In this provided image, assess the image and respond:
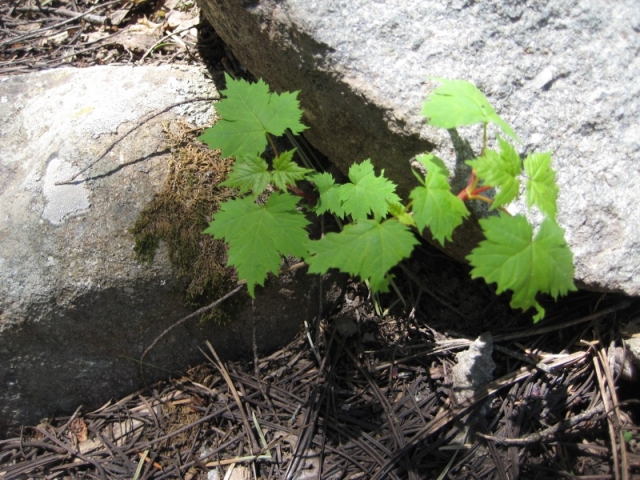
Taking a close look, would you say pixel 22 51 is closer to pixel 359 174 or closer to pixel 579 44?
pixel 359 174

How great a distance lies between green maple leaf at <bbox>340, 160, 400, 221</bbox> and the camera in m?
1.95

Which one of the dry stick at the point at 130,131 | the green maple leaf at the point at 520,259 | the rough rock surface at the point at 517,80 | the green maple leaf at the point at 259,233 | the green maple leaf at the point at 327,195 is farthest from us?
the dry stick at the point at 130,131

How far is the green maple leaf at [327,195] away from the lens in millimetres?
2086

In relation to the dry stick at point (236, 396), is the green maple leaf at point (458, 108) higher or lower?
higher

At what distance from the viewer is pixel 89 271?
2.24 metres

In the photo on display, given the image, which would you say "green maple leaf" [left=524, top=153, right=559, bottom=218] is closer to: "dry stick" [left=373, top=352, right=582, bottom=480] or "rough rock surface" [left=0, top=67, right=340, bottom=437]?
"dry stick" [left=373, top=352, right=582, bottom=480]

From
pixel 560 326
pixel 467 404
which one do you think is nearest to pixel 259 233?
pixel 467 404

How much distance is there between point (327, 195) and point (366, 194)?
0.67 ft

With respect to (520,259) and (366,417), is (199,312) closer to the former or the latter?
(366,417)

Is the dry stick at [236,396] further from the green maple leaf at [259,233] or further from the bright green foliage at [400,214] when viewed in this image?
the bright green foliage at [400,214]

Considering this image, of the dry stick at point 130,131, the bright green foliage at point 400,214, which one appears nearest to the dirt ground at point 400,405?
the bright green foliage at point 400,214

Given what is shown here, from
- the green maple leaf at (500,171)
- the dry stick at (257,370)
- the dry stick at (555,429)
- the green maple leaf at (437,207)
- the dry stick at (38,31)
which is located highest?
the dry stick at (38,31)

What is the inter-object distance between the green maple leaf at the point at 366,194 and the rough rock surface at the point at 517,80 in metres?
0.18

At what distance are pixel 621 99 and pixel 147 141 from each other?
7.22 feet
